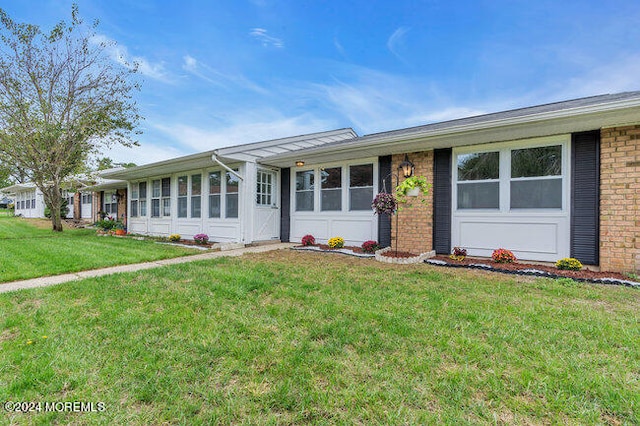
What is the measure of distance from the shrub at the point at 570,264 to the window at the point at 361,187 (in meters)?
4.10

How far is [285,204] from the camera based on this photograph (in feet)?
30.9

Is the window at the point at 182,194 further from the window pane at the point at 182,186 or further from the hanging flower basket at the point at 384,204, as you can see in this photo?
the hanging flower basket at the point at 384,204

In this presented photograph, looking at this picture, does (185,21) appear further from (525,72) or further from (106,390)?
(525,72)

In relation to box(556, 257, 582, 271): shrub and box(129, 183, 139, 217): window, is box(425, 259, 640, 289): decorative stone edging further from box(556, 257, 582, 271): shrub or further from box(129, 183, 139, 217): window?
box(129, 183, 139, 217): window

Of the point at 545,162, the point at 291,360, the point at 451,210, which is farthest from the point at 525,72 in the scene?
the point at 291,360

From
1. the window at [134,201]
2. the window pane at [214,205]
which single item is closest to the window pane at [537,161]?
the window pane at [214,205]

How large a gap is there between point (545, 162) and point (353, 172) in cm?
423

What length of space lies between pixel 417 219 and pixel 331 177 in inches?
110

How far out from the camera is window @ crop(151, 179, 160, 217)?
1180cm

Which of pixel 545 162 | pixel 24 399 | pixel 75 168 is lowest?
pixel 24 399

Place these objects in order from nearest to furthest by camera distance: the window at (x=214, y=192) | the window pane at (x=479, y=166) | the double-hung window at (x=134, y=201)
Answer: the window pane at (x=479, y=166), the window at (x=214, y=192), the double-hung window at (x=134, y=201)

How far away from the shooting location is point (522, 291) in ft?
12.7

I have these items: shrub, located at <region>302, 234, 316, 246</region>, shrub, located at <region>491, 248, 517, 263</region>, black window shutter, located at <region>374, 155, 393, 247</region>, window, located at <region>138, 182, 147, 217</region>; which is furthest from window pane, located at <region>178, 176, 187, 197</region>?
shrub, located at <region>491, 248, 517, 263</region>

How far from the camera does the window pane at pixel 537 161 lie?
18.0 feet
